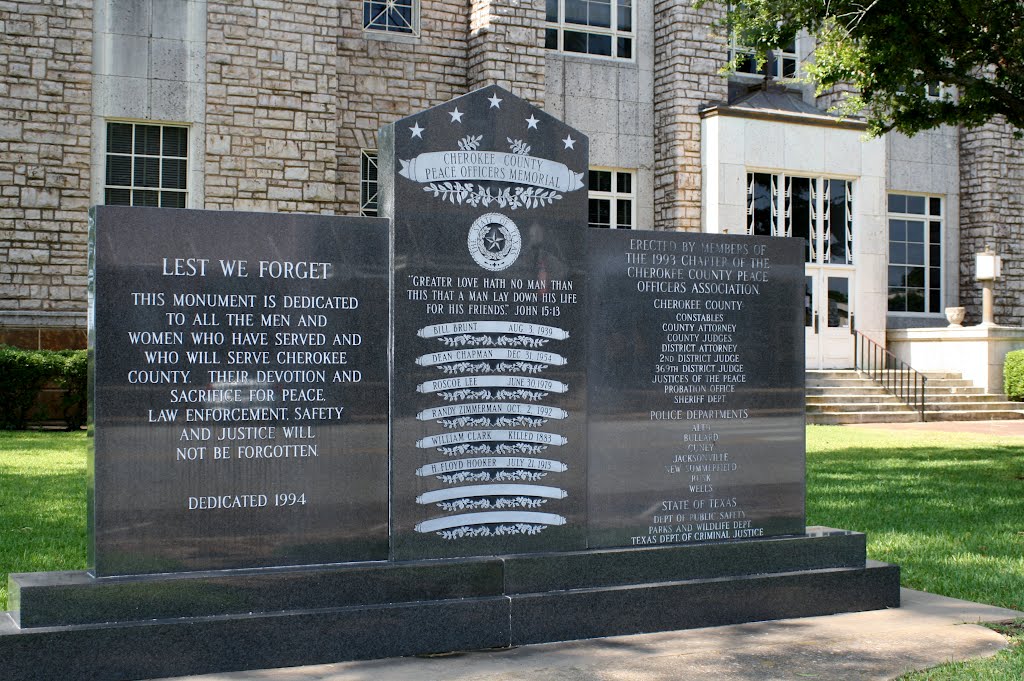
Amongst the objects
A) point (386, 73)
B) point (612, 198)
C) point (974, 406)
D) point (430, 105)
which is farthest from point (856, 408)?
point (386, 73)

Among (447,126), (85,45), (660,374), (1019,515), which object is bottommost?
(1019,515)

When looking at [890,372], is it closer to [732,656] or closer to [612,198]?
[612,198]

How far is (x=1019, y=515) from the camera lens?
33.2 ft

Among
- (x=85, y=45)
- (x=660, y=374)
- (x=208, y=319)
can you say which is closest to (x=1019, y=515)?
(x=660, y=374)

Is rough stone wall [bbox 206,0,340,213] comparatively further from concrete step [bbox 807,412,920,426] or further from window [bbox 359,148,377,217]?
concrete step [bbox 807,412,920,426]

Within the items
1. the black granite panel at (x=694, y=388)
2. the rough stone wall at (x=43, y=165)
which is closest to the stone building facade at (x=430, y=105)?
the rough stone wall at (x=43, y=165)

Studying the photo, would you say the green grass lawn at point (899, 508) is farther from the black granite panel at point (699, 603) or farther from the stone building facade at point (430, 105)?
the stone building facade at point (430, 105)

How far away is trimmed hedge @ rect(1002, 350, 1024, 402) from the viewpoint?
77.0 feet

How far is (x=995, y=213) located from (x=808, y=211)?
5.78 metres

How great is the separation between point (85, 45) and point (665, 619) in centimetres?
1703

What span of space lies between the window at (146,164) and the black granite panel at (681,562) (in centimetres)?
1581

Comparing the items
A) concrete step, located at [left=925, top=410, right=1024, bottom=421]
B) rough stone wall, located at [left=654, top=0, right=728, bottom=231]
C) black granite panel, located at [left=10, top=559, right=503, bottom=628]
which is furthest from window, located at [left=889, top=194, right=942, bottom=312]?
black granite panel, located at [left=10, top=559, right=503, bottom=628]

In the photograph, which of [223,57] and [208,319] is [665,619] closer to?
[208,319]

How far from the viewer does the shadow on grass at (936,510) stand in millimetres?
7445
